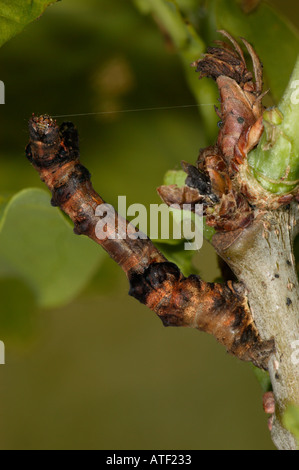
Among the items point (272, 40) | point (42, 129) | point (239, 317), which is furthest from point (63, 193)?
point (272, 40)

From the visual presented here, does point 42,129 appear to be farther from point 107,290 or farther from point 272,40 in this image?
point 107,290

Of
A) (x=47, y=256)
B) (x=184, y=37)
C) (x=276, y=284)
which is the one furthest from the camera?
(x=47, y=256)

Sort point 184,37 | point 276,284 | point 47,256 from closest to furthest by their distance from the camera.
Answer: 1. point 276,284
2. point 184,37
3. point 47,256

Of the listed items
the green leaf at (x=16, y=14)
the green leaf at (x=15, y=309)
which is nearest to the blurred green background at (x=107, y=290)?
the green leaf at (x=15, y=309)

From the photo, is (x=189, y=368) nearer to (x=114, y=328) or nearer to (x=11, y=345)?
(x=114, y=328)

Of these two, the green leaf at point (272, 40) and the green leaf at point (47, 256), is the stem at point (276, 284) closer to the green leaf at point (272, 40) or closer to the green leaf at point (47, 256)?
the green leaf at point (272, 40)

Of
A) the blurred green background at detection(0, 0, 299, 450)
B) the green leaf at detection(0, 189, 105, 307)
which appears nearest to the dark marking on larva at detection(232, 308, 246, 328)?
the blurred green background at detection(0, 0, 299, 450)
